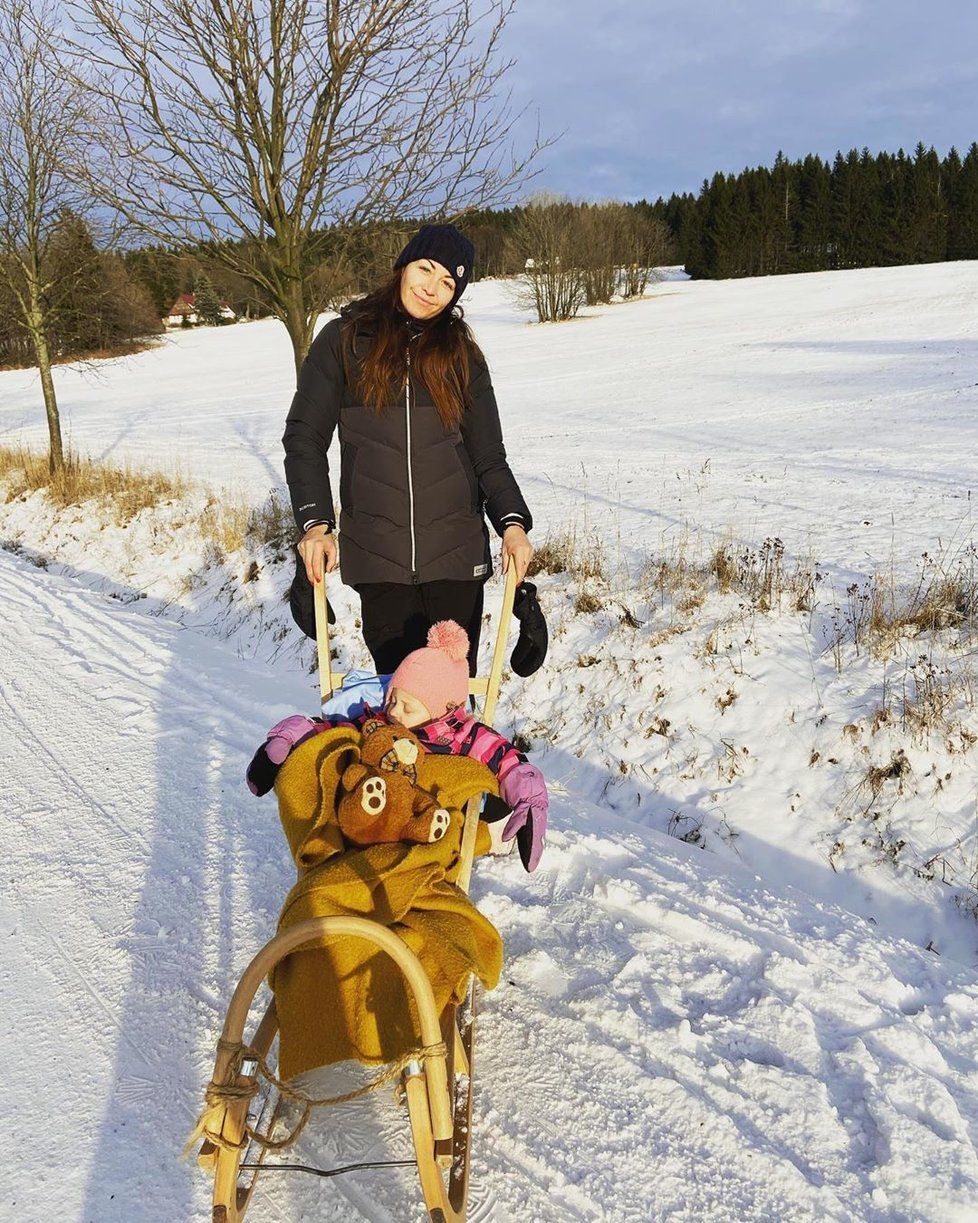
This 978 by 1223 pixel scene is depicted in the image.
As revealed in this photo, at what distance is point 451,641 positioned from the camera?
8.48ft

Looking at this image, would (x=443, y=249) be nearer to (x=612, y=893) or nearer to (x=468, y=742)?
(x=468, y=742)

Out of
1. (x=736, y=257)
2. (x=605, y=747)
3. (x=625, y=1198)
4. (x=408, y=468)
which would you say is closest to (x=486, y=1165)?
(x=625, y=1198)

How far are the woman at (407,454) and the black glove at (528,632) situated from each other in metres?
0.12

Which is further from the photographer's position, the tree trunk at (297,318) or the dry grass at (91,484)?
the dry grass at (91,484)

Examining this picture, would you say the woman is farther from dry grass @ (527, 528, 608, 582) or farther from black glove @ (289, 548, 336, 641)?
dry grass @ (527, 528, 608, 582)

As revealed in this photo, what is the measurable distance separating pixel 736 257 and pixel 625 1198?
56784mm

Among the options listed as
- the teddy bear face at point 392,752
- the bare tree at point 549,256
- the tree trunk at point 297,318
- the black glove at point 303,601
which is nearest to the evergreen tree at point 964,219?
the bare tree at point 549,256

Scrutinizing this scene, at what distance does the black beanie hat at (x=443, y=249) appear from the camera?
2.70 metres

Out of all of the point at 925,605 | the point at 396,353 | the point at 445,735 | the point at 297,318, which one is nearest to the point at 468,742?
the point at 445,735

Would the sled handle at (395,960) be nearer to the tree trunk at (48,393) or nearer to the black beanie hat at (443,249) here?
the black beanie hat at (443,249)

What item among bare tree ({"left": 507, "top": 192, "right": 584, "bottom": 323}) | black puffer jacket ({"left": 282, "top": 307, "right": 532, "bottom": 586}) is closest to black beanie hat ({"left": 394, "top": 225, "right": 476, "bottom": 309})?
black puffer jacket ({"left": 282, "top": 307, "right": 532, "bottom": 586})

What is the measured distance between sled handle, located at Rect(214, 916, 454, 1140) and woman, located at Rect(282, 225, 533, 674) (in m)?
1.35

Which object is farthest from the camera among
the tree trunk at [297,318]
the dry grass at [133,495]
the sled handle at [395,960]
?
the dry grass at [133,495]

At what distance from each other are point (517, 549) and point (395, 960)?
155 centimetres
